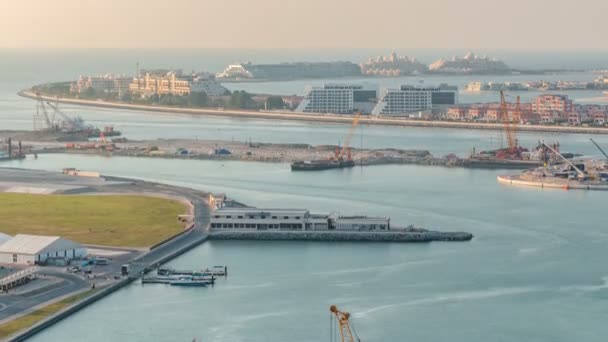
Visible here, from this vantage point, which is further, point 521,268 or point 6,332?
point 521,268

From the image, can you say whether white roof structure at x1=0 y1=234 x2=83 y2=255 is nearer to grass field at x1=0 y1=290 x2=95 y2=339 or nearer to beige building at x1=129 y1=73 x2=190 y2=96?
grass field at x1=0 y1=290 x2=95 y2=339

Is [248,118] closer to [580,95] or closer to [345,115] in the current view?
[345,115]

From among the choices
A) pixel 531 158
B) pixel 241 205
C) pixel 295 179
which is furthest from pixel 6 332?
pixel 531 158

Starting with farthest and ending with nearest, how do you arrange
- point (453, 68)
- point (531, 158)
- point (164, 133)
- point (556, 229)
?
point (453, 68) → point (164, 133) → point (531, 158) → point (556, 229)

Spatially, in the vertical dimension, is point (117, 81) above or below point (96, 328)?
above

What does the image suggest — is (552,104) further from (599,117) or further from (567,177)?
(567,177)

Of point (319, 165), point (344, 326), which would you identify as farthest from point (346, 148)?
point (344, 326)
